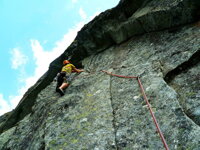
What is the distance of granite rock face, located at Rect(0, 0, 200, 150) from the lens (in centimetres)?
625

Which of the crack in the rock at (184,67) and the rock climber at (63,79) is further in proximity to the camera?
the rock climber at (63,79)

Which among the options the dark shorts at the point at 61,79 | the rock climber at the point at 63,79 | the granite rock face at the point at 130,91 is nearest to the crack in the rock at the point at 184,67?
the granite rock face at the point at 130,91

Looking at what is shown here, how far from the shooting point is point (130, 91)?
8094mm

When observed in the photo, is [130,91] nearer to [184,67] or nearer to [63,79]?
[184,67]

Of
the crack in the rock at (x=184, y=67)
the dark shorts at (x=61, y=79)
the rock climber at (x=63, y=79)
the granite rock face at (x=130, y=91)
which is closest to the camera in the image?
the granite rock face at (x=130, y=91)

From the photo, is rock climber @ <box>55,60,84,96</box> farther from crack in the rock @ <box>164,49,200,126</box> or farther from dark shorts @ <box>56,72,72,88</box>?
crack in the rock @ <box>164,49,200,126</box>

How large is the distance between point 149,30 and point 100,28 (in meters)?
3.39

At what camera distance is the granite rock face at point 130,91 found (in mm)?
6246

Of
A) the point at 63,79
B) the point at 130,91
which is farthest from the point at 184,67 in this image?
the point at 63,79

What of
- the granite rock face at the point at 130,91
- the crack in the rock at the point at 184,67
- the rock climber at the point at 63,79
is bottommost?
the crack in the rock at the point at 184,67

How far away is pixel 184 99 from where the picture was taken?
6730mm

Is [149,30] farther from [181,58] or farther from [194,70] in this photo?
[194,70]

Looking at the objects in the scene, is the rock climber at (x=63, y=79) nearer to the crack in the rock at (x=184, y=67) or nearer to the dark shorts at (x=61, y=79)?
the dark shorts at (x=61, y=79)

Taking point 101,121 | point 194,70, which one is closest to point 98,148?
point 101,121
